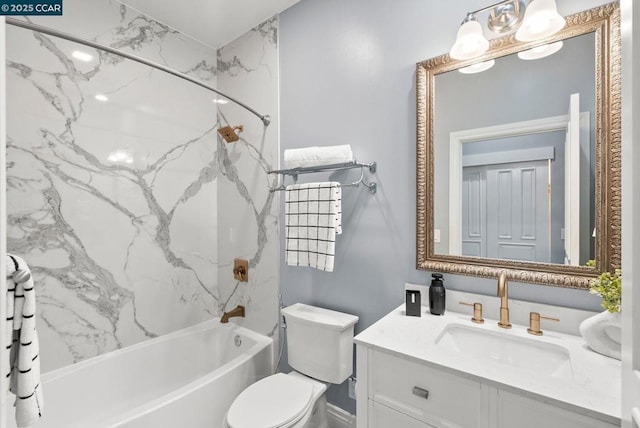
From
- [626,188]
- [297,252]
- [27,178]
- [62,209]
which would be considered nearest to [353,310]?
[297,252]

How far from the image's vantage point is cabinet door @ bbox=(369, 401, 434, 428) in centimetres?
98

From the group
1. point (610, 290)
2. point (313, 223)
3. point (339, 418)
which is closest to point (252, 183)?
point (313, 223)

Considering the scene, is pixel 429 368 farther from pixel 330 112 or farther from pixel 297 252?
pixel 330 112

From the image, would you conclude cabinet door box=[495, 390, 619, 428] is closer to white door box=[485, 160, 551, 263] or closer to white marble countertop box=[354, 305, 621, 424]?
white marble countertop box=[354, 305, 621, 424]

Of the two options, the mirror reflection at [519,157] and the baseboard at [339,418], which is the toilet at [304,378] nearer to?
the baseboard at [339,418]

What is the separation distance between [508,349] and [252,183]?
5.59 ft

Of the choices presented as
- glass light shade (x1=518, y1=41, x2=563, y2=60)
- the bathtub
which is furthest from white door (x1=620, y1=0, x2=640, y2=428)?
the bathtub

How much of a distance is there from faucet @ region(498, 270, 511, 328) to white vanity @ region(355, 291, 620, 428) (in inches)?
1.2

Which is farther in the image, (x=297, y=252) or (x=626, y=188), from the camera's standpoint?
(x=297, y=252)

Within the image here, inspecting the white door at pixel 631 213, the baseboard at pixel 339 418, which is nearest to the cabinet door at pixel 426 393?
the white door at pixel 631 213

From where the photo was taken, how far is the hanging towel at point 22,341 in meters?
0.77

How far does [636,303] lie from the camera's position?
0.60 meters

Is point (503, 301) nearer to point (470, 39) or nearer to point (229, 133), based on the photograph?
point (470, 39)

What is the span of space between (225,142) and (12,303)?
1.73m
